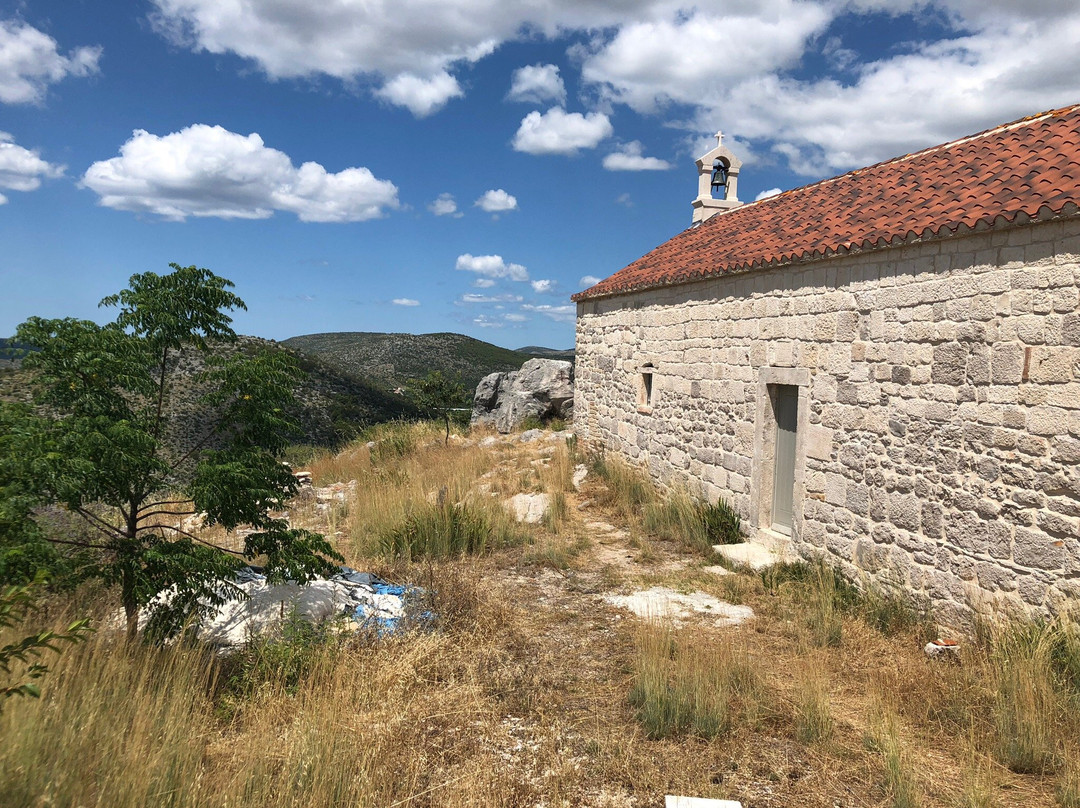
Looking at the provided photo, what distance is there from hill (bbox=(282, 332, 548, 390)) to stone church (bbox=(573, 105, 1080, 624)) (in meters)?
32.8

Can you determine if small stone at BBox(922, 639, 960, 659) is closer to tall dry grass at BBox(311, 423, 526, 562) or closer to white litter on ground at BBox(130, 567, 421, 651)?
white litter on ground at BBox(130, 567, 421, 651)

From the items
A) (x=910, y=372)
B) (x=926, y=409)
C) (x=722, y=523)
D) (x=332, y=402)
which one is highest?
(x=910, y=372)

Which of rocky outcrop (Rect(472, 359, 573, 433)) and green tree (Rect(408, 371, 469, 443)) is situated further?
green tree (Rect(408, 371, 469, 443))

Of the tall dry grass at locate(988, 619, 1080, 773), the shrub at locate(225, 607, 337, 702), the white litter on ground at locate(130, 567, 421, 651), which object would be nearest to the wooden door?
the tall dry grass at locate(988, 619, 1080, 773)

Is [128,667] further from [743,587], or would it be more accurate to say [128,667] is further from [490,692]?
[743,587]

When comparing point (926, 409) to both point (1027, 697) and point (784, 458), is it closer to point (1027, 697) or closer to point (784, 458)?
point (784, 458)

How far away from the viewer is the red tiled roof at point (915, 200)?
5.31 m

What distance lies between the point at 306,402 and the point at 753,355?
74.0 feet

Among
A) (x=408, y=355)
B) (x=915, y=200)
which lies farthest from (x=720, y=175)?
(x=408, y=355)

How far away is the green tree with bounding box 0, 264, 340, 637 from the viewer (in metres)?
3.80

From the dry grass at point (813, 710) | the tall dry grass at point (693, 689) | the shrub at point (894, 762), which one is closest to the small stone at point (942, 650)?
the dry grass at point (813, 710)

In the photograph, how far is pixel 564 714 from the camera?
420 cm

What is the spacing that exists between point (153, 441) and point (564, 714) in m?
3.04

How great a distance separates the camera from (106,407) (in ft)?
13.4
